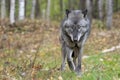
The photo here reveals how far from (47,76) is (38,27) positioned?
17879 millimetres

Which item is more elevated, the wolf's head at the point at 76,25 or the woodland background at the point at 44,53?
the wolf's head at the point at 76,25

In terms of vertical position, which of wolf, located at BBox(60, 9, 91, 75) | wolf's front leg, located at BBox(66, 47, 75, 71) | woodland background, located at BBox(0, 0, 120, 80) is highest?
wolf, located at BBox(60, 9, 91, 75)

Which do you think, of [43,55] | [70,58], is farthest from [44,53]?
[70,58]

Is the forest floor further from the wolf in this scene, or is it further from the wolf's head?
the wolf's head

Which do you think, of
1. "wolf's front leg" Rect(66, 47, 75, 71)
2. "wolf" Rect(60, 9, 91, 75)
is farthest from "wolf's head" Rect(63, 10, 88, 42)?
"wolf's front leg" Rect(66, 47, 75, 71)

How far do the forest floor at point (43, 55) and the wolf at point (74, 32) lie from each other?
1.76 feet

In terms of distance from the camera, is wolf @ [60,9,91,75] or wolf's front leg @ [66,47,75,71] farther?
wolf's front leg @ [66,47,75,71]

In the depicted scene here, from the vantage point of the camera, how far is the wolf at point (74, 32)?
8852 mm

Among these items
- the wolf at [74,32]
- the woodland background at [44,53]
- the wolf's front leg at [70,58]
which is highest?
the wolf at [74,32]

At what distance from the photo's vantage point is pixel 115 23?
35.3 m

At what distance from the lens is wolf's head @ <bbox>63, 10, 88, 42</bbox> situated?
347 inches

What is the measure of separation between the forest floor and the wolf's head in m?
0.87

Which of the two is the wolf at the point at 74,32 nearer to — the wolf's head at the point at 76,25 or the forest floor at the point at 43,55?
the wolf's head at the point at 76,25

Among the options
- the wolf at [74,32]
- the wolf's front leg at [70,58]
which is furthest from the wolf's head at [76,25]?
the wolf's front leg at [70,58]
